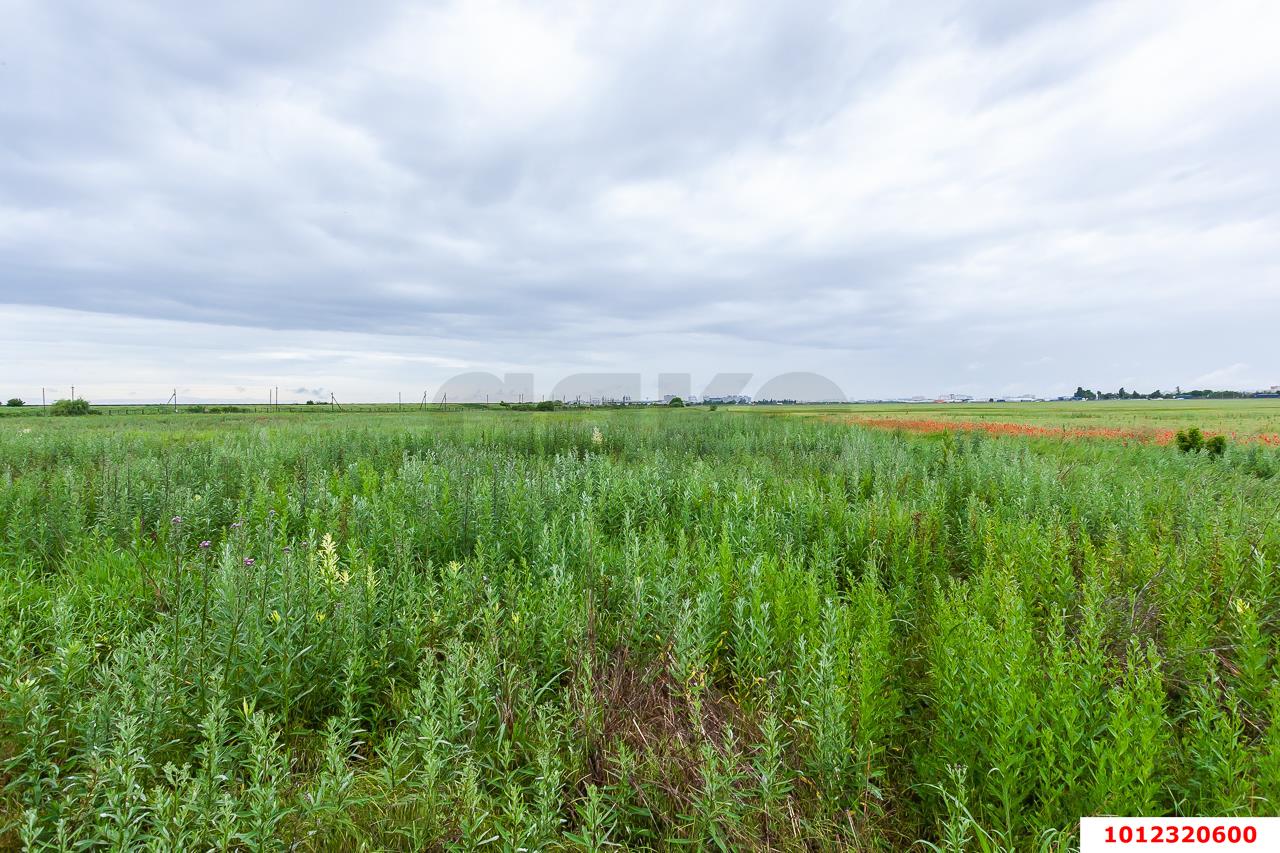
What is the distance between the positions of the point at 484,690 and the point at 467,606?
1.07 meters

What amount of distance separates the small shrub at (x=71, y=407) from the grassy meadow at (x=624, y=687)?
5083 centimetres

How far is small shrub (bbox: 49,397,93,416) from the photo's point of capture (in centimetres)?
3886

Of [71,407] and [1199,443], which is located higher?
[71,407]

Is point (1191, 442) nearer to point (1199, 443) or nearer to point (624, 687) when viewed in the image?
point (1199, 443)

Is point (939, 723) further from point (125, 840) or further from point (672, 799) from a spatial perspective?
point (125, 840)

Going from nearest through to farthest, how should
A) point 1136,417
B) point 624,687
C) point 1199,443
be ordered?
point 624,687 → point 1199,443 → point 1136,417

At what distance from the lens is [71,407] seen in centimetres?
4025

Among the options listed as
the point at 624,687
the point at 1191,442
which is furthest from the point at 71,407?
the point at 1191,442

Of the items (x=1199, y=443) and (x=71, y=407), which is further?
(x=71, y=407)

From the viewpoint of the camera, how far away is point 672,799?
197cm

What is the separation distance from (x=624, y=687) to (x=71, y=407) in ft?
192

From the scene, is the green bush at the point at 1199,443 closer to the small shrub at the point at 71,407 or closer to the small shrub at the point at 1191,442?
the small shrub at the point at 1191,442

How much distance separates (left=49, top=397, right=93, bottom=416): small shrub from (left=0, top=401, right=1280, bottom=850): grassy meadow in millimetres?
50826

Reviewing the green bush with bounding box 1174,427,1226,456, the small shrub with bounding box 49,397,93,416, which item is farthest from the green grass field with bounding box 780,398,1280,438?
the small shrub with bounding box 49,397,93,416
